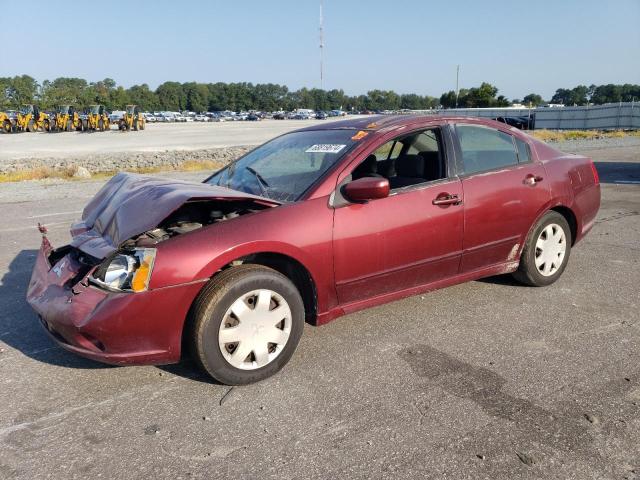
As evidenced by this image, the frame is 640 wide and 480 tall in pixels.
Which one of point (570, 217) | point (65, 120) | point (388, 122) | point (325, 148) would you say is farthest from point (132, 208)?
point (65, 120)

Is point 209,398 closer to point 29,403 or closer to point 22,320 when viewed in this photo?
point 29,403

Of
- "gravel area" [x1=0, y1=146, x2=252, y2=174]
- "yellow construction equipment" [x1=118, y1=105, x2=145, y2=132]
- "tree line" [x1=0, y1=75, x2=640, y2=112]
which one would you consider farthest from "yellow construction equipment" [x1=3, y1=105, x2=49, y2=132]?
"tree line" [x1=0, y1=75, x2=640, y2=112]

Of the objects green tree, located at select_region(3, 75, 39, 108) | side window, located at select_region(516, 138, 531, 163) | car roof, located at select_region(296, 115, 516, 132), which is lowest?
side window, located at select_region(516, 138, 531, 163)

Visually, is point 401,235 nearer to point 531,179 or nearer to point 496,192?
point 496,192

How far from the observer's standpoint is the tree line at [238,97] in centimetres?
9300

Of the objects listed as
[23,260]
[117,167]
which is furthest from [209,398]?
[117,167]

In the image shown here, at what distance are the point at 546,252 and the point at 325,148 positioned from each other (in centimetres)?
225

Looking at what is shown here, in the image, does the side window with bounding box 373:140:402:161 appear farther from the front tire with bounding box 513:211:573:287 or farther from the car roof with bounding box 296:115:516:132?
the front tire with bounding box 513:211:573:287

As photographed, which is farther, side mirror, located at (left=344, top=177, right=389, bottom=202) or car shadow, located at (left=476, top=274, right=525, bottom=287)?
car shadow, located at (left=476, top=274, right=525, bottom=287)

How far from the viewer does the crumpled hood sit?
3.17 m

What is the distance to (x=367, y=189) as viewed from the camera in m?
3.45

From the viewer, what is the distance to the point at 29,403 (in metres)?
3.02

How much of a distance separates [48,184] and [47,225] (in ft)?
22.8

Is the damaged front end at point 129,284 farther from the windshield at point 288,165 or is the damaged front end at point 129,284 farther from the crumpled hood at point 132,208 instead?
the windshield at point 288,165
